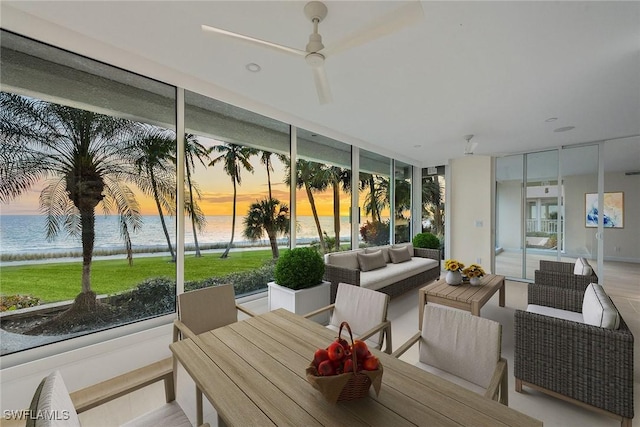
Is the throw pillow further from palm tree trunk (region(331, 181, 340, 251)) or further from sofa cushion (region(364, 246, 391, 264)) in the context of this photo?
palm tree trunk (region(331, 181, 340, 251))

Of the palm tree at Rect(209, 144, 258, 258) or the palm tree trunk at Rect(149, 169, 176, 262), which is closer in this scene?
the palm tree trunk at Rect(149, 169, 176, 262)

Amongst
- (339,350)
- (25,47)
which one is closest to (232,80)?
(25,47)

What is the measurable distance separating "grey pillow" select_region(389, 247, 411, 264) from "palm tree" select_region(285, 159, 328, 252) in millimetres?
1434

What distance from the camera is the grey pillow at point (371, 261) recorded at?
436 cm

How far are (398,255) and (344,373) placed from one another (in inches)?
171

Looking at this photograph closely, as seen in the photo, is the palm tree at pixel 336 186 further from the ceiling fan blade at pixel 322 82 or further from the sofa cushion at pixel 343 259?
the ceiling fan blade at pixel 322 82

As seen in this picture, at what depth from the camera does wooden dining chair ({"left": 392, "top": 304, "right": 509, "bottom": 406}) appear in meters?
1.40

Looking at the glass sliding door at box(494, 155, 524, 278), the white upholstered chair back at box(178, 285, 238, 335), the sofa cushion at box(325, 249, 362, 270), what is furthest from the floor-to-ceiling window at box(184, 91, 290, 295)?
the glass sliding door at box(494, 155, 524, 278)

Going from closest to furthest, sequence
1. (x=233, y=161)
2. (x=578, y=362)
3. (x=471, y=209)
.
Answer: (x=578, y=362) → (x=233, y=161) → (x=471, y=209)

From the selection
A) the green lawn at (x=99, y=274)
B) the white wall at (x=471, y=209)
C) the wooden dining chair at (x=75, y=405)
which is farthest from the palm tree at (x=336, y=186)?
the wooden dining chair at (x=75, y=405)

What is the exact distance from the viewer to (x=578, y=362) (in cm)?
187

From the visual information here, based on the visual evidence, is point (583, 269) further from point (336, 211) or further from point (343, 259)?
point (336, 211)

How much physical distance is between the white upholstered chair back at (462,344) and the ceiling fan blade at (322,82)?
1763mm

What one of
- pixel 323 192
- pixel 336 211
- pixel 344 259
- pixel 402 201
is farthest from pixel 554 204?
pixel 323 192
